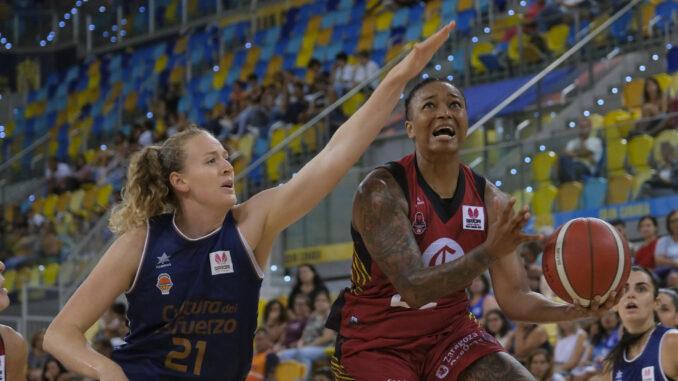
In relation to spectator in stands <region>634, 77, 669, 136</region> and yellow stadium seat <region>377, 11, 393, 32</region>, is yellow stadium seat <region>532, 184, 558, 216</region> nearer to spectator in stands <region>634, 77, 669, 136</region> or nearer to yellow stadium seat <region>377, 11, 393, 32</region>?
spectator in stands <region>634, 77, 669, 136</region>

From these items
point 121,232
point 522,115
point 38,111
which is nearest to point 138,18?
point 38,111

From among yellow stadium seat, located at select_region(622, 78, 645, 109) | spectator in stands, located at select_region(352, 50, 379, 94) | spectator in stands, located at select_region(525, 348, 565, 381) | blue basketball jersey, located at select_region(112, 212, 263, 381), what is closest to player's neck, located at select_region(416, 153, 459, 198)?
blue basketball jersey, located at select_region(112, 212, 263, 381)

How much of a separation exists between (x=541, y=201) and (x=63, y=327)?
585 cm

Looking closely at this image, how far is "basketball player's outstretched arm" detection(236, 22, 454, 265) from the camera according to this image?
4211 millimetres

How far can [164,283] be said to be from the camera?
412 centimetres

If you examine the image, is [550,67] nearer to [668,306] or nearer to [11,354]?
[668,306]

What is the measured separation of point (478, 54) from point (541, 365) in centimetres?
531

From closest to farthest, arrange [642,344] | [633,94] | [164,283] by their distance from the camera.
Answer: [164,283]
[642,344]
[633,94]

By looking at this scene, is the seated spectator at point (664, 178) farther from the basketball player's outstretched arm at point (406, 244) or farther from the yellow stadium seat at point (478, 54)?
the basketball player's outstretched arm at point (406, 244)

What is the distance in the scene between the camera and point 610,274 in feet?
13.4

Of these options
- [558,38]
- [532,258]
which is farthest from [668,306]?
[558,38]

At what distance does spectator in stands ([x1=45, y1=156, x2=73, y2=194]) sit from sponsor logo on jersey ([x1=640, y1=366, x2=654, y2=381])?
12.6 meters

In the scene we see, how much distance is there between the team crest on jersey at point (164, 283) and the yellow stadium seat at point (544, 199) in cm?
549

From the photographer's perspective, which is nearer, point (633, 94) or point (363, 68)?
point (633, 94)
